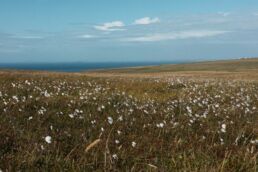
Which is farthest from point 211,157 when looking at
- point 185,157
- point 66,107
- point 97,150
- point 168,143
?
point 66,107

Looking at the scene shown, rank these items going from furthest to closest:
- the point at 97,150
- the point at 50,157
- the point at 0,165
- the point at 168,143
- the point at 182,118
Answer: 1. the point at 182,118
2. the point at 168,143
3. the point at 97,150
4. the point at 50,157
5. the point at 0,165

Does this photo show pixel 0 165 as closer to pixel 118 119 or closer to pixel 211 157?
pixel 211 157

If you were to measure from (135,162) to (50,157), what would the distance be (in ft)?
3.45

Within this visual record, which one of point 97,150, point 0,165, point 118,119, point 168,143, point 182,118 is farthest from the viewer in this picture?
point 182,118

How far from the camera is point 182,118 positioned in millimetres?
9414

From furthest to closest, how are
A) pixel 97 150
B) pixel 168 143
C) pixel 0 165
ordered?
pixel 168 143 → pixel 97 150 → pixel 0 165

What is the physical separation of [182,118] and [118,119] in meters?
1.59

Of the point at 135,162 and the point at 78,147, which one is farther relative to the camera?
the point at 78,147

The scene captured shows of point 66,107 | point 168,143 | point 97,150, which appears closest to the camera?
point 97,150

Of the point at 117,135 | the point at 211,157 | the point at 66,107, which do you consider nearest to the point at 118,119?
the point at 117,135

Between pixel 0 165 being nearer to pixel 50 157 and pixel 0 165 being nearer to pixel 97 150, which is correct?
pixel 50 157

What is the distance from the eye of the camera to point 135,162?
5.66 metres

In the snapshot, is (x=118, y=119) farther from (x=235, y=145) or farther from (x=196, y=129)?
(x=235, y=145)

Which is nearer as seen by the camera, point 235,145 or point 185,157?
point 185,157
